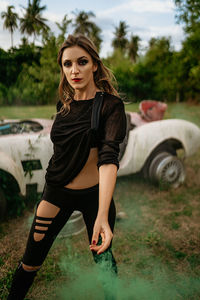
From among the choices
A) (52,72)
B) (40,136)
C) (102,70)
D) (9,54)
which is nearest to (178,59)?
(52,72)

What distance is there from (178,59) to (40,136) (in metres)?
8.09

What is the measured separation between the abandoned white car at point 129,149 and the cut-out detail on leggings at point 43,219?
4.76 feet

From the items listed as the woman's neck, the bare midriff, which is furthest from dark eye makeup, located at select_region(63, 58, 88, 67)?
the bare midriff

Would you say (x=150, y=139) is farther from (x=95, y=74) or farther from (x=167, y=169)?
(x=95, y=74)

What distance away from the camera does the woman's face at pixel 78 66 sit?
1.49 meters

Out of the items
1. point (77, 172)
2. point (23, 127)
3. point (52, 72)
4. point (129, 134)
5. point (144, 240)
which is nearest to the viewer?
point (77, 172)

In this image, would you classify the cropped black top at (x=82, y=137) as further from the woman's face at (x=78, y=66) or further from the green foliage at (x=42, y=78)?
the green foliage at (x=42, y=78)

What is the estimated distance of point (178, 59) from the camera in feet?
32.5

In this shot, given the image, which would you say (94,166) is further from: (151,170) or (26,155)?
(151,170)

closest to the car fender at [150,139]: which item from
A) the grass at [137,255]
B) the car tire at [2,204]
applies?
the grass at [137,255]

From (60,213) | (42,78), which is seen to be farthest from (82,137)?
(42,78)

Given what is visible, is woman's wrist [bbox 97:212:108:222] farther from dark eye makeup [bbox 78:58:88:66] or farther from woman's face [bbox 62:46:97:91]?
dark eye makeup [bbox 78:58:88:66]

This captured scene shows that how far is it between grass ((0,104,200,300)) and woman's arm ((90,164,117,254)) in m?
1.15

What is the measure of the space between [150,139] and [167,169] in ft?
1.80
